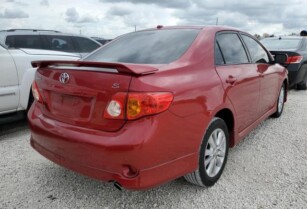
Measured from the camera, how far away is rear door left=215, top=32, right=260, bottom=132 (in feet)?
10.0

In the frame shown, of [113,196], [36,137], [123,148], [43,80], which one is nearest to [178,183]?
[113,196]

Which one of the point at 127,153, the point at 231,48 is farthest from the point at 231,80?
the point at 127,153

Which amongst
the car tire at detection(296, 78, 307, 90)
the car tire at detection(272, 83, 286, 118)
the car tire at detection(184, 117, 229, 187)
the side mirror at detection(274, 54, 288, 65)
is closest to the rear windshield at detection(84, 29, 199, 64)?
the car tire at detection(184, 117, 229, 187)

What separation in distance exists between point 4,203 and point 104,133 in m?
1.20

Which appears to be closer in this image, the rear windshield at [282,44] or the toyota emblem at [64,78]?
the toyota emblem at [64,78]

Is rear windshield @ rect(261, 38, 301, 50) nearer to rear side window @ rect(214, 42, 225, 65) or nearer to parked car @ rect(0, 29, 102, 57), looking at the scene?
parked car @ rect(0, 29, 102, 57)

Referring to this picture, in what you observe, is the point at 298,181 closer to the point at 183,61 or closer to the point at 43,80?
the point at 183,61

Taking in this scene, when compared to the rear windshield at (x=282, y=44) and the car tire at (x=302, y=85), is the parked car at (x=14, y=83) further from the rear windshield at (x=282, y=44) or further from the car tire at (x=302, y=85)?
the car tire at (x=302, y=85)

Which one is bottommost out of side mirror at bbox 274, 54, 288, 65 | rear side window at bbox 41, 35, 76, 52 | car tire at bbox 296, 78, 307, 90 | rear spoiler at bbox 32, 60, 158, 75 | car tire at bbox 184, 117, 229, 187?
car tire at bbox 296, 78, 307, 90

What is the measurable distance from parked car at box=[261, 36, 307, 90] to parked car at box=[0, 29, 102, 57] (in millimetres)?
4307

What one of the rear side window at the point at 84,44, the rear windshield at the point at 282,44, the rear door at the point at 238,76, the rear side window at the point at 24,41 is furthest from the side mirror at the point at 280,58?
the rear side window at the point at 24,41

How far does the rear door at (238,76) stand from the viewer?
3.06m

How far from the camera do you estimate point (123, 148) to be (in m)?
2.17

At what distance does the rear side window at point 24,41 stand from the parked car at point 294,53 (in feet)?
16.6
